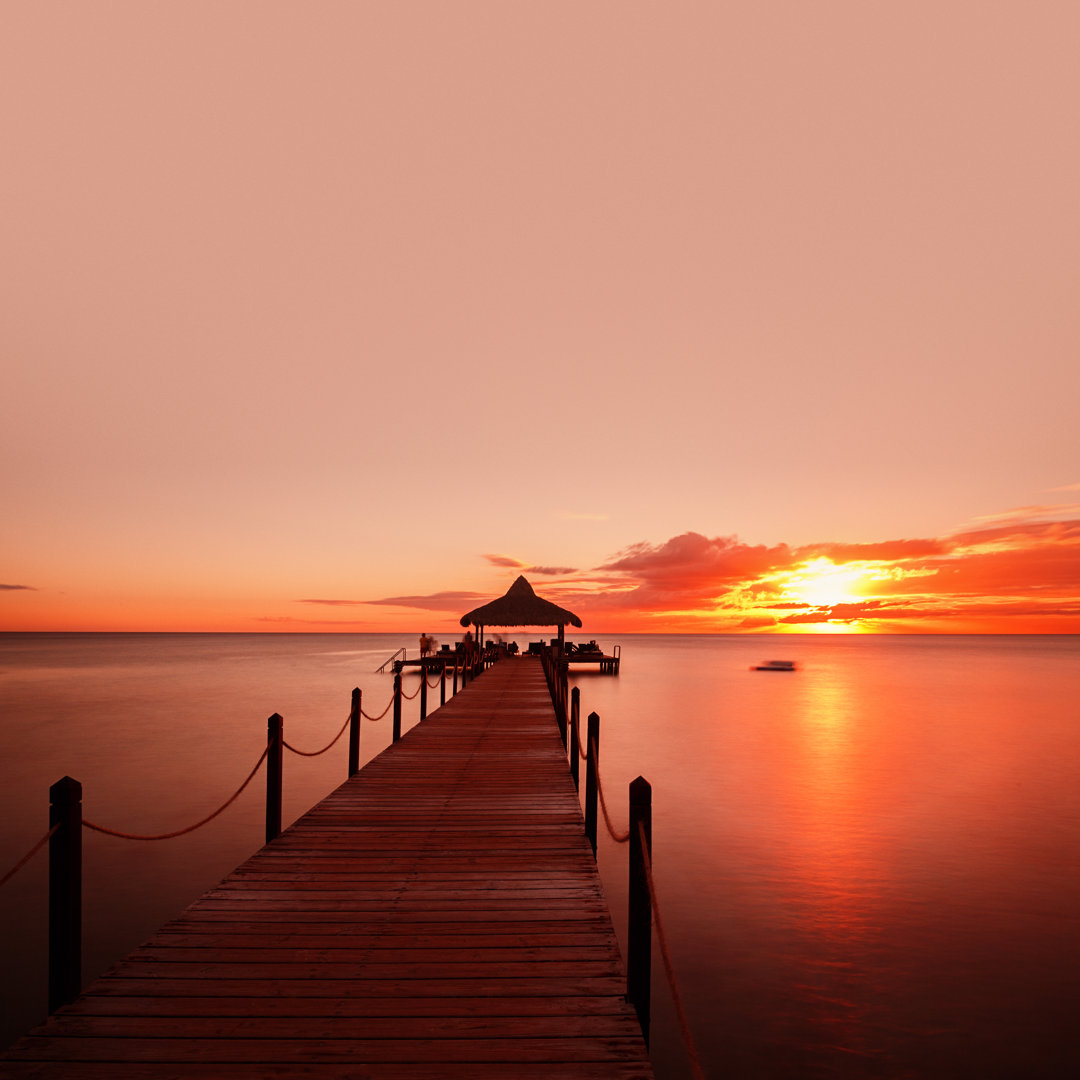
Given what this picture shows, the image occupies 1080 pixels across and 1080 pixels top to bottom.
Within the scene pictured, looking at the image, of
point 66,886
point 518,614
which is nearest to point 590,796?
point 66,886

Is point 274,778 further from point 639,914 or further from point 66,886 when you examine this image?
point 639,914

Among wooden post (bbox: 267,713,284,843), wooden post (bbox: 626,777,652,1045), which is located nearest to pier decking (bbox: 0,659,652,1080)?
wooden post (bbox: 626,777,652,1045)

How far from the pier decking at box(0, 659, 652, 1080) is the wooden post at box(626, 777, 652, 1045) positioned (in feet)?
0.44

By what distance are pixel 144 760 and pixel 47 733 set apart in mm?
8220

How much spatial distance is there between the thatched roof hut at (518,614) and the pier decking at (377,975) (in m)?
30.5

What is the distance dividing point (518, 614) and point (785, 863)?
87.2 ft

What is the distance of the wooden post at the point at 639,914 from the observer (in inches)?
180

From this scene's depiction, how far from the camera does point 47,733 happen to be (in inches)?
1091

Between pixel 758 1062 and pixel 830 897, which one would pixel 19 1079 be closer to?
pixel 758 1062

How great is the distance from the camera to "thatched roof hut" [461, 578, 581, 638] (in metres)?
38.6

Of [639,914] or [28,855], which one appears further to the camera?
[639,914]

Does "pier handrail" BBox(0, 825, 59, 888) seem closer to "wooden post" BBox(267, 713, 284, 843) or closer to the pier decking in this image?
the pier decking

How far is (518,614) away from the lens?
3878 centimetres

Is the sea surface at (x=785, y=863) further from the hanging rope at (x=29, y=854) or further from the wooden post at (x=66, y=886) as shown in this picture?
the hanging rope at (x=29, y=854)
